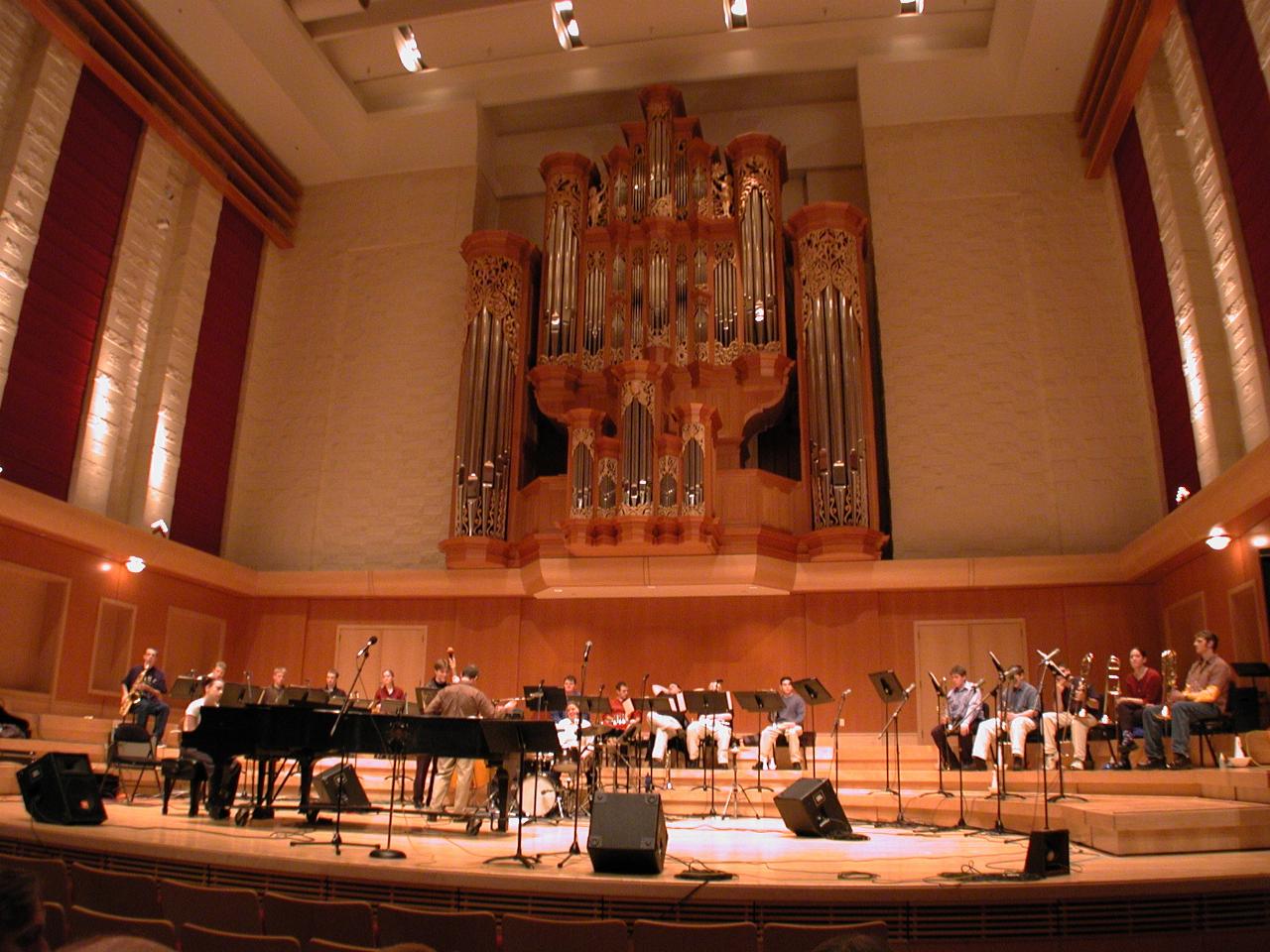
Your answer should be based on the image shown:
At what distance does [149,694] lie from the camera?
407 inches

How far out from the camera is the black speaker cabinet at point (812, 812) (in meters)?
6.87

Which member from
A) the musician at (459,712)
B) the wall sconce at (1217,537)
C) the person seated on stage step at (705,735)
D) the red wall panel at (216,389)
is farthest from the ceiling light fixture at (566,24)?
the wall sconce at (1217,537)

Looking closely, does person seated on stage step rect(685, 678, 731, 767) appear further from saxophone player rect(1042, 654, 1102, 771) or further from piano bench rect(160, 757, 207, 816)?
piano bench rect(160, 757, 207, 816)

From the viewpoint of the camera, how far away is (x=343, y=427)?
14.4m

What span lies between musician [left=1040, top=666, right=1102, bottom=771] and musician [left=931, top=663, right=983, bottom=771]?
65cm

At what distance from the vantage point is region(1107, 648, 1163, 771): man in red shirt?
9.01 m

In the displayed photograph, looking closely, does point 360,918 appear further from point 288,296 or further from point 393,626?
point 288,296

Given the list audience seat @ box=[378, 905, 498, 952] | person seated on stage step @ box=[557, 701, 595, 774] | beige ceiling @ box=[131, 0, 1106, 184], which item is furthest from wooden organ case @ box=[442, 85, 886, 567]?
audience seat @ box=[378, 905, 498, 952]

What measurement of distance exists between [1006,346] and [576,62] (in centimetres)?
711

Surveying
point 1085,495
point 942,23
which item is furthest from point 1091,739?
point 942,23

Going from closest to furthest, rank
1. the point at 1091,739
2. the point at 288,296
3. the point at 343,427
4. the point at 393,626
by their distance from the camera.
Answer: the point at 1091,739 < the point at 393,626 < the point at 343,427 < the point at 288,296

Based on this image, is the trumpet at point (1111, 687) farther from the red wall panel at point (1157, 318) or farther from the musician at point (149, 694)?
the musician at point (149, 694)

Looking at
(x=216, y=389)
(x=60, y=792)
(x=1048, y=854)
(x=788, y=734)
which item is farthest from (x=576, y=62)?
(x=1048, y=854)

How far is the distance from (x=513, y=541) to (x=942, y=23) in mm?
8936
